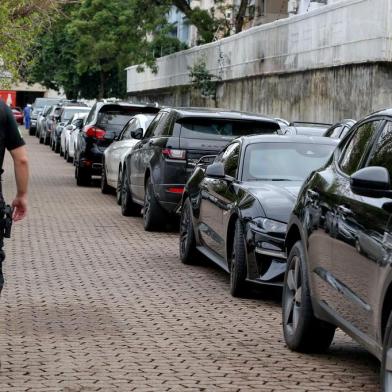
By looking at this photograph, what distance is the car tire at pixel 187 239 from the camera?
14211 mm

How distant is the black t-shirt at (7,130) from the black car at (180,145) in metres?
9.38

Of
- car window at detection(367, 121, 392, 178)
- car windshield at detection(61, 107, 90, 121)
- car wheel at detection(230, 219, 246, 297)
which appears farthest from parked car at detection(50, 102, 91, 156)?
car window at detection(367, 121, 392, 178)

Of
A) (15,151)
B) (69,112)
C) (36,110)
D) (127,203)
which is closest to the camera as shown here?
(15,151)

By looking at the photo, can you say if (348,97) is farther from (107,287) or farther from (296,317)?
(296,317)

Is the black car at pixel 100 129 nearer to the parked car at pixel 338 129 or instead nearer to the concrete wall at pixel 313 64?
the concrete wall at pixel 313 64

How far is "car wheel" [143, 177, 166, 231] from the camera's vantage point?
18047 mm

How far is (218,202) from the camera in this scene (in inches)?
505

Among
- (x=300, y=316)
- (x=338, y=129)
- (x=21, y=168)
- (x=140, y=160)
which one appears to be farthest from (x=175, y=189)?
(x=21, y=168)

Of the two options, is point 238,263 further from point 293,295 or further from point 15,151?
point 15,151

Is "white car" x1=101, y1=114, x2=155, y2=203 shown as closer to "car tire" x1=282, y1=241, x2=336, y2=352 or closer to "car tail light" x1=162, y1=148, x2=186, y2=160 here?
"car tail light" x1=162, y1=148, x2=186, y2=160

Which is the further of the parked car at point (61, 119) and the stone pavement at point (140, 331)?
the parked car at point (61, 119)

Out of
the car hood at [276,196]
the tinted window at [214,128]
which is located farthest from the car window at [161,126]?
the car hood at [276,196]

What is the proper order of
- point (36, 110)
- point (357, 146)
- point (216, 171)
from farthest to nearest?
1. point (36, 110)
2. point (216, 171)
3. point (357, 146)

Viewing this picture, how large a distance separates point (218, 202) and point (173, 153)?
187 inches
